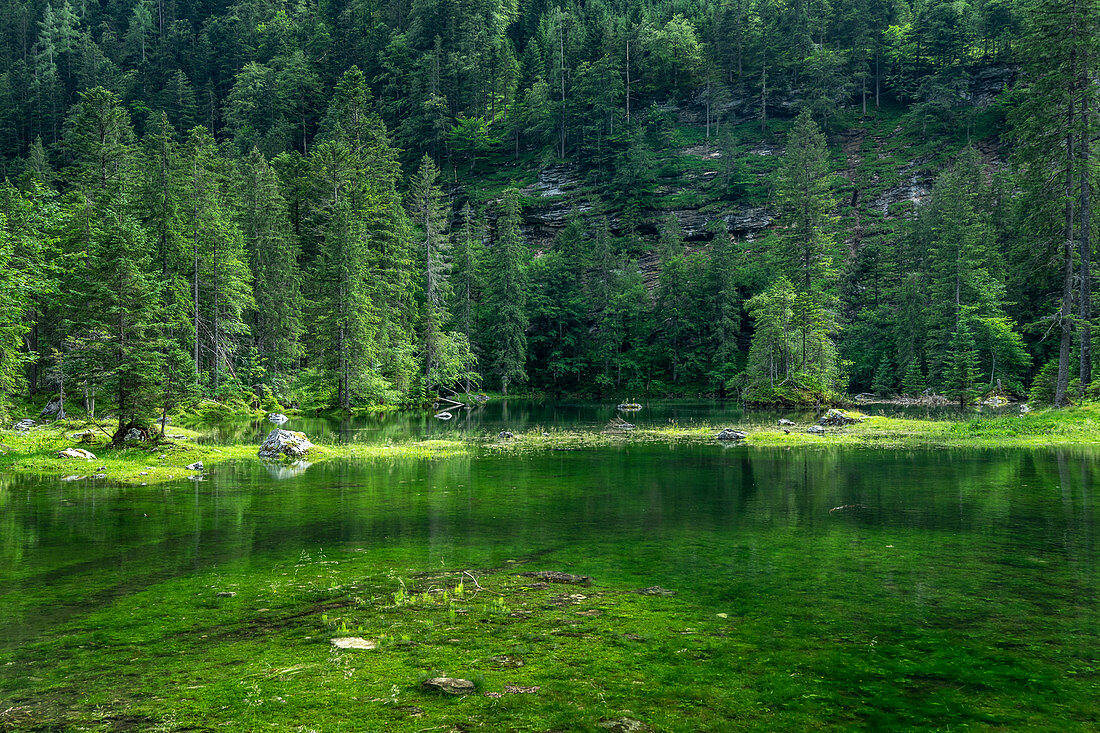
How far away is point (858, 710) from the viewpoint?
520 centimetres

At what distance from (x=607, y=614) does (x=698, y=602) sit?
52.9 inches

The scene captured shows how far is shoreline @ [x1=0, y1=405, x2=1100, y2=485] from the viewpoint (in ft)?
69.0

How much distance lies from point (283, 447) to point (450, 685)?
20897mm

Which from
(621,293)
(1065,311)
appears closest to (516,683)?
(1065,311)

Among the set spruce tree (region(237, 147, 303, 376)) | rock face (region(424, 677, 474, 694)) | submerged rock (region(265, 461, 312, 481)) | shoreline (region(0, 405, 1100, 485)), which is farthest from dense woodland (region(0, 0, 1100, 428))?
rock face (region(424, 677, 474, 694))

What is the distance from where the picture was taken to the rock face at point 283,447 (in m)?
24.0

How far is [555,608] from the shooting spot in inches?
311

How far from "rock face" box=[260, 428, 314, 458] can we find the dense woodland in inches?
149

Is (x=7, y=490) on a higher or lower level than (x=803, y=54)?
lower

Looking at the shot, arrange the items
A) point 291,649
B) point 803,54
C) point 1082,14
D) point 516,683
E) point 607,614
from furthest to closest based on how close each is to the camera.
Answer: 1. point 803,54
2. point 1082,14
3. point 607,614
4. point 291,649
5. point 516,683

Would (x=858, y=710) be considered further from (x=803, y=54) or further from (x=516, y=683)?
(x=803, y=54)

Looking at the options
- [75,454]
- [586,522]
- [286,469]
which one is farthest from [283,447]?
[586,522]

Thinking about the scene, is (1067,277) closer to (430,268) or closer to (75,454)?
(75,454)

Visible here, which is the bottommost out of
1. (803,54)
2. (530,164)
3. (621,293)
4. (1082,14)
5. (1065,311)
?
(1065,311)
